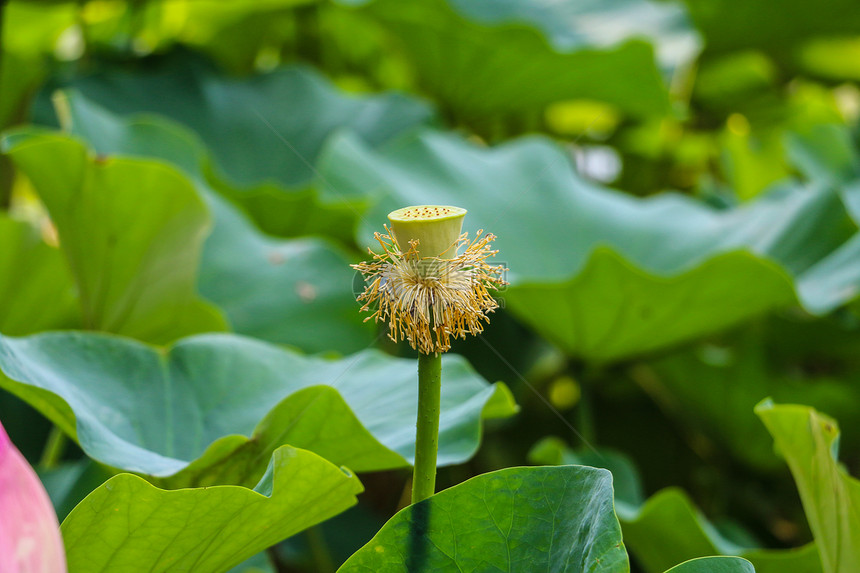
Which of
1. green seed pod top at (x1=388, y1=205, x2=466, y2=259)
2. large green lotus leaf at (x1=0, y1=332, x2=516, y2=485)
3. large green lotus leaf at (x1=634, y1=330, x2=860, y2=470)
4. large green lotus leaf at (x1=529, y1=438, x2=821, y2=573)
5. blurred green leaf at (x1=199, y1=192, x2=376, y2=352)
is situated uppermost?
green seed pod top at (x1=388, y1=205, x2=466, y2=259)

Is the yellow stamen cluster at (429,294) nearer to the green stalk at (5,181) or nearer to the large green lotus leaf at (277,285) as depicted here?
the large green lotus leaf at (277,285)

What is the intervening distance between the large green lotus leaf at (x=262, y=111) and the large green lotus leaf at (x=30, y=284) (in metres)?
0.46

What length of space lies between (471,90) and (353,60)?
316 millimetres

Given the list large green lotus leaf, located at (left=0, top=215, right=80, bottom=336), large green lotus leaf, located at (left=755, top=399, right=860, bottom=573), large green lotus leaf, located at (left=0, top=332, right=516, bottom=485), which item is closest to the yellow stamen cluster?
large green lotus leaf, located at (left=0, top=332, right=516, bottom=485)

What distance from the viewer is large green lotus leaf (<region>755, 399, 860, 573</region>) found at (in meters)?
0.40

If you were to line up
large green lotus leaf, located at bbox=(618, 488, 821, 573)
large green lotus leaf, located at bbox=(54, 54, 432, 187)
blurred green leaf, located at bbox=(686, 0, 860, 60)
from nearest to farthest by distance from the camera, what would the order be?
large green lotus leaf, located at bbox=(618, 488, 821, 573)
large green lotus leaf, located at bbox=(54, 54, 432, 187)
blurred green leaf, located at bbox=(686, 0, 860, 60)

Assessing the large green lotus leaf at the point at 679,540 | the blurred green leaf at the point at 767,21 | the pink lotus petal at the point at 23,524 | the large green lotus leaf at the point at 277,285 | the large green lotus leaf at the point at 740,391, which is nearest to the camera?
the pink lotus petal at the point at 23,524

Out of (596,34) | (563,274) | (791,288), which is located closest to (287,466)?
(791,288)

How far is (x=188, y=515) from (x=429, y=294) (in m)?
0.14

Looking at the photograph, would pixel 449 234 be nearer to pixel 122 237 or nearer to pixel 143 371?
pixel 143 371

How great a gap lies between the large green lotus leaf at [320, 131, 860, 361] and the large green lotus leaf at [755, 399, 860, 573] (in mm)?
258

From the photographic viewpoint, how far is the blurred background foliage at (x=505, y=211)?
63 centimetres

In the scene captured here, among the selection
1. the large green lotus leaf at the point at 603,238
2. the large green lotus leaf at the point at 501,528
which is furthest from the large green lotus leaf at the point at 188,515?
the large green lotus leaf at the point at 603,238

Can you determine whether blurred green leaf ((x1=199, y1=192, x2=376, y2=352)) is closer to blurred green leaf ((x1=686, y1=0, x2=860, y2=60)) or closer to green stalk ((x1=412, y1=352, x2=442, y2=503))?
green stalk ((x1=412, y1=352, x2=442, y2=503))
